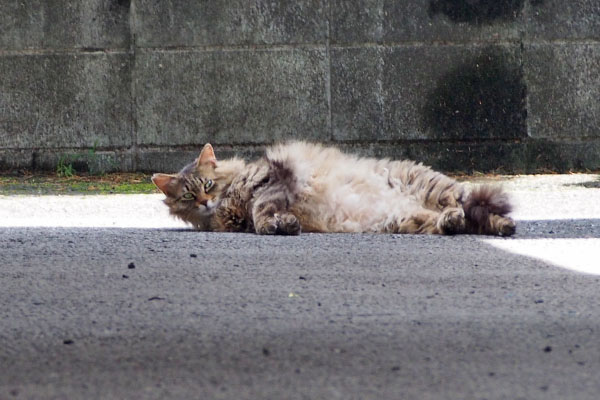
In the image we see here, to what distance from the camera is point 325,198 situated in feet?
15.7

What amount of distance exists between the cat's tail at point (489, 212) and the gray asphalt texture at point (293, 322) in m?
0.37

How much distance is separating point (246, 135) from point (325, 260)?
4.18 meters

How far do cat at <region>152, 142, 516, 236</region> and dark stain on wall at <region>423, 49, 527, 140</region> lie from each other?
2842 millimetres

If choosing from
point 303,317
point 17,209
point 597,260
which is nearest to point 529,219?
point 597,260

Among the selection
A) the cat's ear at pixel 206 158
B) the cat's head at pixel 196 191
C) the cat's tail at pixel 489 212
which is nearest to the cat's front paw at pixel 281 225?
the cat's head at pixel 196 191

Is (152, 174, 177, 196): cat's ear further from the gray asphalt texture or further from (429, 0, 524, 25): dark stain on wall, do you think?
(429, 0, 524, 25): dark stain on wall

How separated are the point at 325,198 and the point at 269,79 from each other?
3.22 meters

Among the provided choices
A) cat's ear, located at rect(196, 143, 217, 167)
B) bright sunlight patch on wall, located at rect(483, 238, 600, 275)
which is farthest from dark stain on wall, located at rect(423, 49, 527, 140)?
bright sunlight patch on wall, located at rect(483, 238, 600, 275)

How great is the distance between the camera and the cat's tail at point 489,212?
4469 mm

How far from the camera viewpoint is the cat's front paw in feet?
14.9

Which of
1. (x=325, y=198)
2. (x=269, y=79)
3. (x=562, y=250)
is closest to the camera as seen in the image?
(x=562, y=250)

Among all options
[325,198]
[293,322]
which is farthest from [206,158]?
[293,322]

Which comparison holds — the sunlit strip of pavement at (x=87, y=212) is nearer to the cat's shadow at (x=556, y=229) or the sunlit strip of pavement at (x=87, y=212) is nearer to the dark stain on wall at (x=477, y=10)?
the cat's shadow at (x=556, y=229)

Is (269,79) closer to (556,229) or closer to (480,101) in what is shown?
(480,101)
